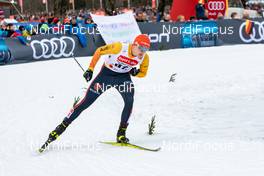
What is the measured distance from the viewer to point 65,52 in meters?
17.6

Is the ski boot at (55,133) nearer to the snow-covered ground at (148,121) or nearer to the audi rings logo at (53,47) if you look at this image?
the snow-covered ground at (148,121)

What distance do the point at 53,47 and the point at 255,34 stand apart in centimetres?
915

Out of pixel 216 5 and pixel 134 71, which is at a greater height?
pixel 216 5

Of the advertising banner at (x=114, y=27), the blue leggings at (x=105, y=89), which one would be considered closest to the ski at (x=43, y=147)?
the blue leggings at (x=105, y=89)

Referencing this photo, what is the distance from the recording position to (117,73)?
269 inches

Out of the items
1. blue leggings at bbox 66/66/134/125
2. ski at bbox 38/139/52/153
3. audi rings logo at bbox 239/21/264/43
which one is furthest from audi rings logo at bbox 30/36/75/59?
ski at bbox 38/139/52/153

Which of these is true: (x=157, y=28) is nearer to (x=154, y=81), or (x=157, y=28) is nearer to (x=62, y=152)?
(x=154, y=81)

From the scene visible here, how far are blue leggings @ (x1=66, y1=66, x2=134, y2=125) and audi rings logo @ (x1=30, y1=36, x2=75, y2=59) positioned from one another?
10.5 meters

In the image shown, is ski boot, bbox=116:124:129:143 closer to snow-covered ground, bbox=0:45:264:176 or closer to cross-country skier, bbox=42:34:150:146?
cross-country skier, bbox=42:34:150:146

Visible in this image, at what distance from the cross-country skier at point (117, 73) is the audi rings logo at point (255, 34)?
14467 millimetres

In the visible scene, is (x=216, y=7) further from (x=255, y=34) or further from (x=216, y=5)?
(x=255, y=34)

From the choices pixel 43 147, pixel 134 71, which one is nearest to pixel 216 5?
pixel 134 71

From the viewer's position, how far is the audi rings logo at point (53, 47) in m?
16.8

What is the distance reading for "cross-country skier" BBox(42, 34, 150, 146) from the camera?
6609 mm
